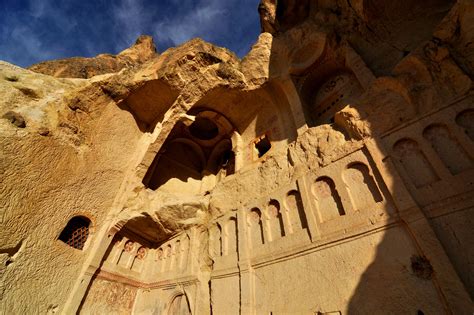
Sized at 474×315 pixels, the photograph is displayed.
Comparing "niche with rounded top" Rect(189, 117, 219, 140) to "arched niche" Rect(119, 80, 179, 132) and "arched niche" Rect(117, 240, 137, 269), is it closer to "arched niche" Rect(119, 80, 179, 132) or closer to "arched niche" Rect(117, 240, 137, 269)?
"arched niche" Rect(119, 80, 179, 132)

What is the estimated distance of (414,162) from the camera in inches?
177

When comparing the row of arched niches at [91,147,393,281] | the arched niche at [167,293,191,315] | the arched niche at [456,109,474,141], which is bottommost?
the arched niche at [167,293,191,315]

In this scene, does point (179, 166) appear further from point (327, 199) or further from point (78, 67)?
point (78, 67)

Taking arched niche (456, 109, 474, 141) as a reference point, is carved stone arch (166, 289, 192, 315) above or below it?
below

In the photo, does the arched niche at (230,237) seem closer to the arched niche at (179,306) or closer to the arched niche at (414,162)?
the arched niche at (179,306)

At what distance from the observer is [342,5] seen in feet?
25.8

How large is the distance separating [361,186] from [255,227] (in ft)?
9.29

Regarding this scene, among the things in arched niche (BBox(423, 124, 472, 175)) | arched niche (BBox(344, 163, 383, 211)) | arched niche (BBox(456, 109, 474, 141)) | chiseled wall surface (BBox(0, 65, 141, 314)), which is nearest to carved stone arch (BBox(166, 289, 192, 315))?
chiseled wall surface (BBox(0, 65, 141, 314))

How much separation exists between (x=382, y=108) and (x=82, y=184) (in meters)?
7.69

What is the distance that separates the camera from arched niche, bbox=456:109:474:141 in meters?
4.16

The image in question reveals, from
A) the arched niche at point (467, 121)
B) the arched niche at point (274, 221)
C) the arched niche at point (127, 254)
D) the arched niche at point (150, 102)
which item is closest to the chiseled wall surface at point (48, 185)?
the arched niche at point (150, 102)

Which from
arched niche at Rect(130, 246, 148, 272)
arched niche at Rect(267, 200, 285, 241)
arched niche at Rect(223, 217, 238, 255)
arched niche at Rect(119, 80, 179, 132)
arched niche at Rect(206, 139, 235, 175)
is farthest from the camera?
arched niche at Rect(206, 139, 235, 175)

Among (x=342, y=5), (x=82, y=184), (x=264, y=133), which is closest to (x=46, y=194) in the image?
(x=82, y=184)

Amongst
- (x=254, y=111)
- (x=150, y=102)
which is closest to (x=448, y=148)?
(x=254, y=111)
